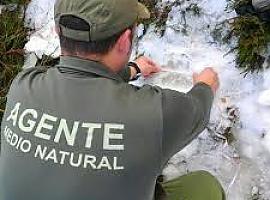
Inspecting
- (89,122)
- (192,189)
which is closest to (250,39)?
(192,189)

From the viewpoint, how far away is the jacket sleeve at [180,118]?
1781 mm

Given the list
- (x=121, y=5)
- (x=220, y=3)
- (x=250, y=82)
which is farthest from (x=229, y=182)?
(x=121, y=5)

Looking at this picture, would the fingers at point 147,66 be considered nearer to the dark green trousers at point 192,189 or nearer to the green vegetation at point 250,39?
the green vegetation at point 250,39

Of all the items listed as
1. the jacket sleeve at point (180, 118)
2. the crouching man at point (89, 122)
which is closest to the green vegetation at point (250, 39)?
the jacket sleeve at point (180, 118)

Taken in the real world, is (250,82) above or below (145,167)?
above

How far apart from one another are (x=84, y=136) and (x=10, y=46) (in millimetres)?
1714

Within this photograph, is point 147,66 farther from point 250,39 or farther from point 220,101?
point 250,39

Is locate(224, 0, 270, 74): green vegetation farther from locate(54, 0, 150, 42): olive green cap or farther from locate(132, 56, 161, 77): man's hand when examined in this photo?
locate(54, 0, 150, 42): olive green cap

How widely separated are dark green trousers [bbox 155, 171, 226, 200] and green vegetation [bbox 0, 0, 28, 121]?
117 centimetres

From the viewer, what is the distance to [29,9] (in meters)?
3.34

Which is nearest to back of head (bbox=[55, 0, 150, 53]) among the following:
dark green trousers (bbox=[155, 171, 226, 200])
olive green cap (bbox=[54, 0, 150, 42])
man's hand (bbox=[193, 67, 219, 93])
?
olive green cap (bbox=[54, 0, 150, 42])

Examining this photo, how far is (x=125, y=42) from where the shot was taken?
1.83m

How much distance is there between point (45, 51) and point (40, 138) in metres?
1.52

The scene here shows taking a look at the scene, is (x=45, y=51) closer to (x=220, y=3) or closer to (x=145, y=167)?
(x=220, y=3)
